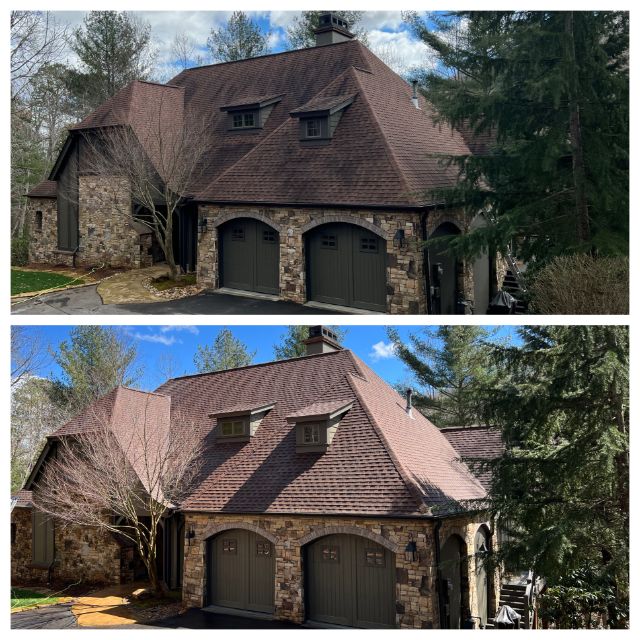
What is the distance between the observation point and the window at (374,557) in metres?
13.5

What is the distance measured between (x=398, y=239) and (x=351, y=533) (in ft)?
23.2

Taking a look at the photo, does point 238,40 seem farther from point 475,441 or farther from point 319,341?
point 475,441

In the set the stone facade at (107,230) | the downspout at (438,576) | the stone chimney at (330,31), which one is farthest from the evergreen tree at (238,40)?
the downspout at (438,576)

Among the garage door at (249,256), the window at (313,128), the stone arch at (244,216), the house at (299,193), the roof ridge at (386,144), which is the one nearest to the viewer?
the roof ridge at (386,144)

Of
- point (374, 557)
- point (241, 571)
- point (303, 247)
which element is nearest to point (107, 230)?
point (303, 247)

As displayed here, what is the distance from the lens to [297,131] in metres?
20.3

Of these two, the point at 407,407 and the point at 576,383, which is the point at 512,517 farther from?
the point at 407,407

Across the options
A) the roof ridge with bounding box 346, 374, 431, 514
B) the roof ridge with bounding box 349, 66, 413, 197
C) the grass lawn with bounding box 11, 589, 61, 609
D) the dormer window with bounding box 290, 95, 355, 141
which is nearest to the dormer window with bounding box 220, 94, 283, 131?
the dormer window with bounding box 290, 95, 355, 141

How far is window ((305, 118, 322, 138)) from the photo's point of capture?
19594 mm

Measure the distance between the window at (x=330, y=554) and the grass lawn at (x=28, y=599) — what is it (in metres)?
7.27

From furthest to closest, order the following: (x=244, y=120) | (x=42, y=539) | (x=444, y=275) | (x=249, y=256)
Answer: (x=244, y=120) < (x=249, y=256) < (x=42, y=539) < (x=444, y=275)

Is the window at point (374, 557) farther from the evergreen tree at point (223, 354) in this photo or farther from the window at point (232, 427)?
the evergreen tree at point (223, 354)

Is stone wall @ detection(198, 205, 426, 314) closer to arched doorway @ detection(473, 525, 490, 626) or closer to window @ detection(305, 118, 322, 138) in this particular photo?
window @ detection(305, 118, 322, 138)

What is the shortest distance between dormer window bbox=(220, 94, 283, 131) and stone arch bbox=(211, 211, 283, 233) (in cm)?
400
